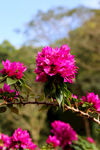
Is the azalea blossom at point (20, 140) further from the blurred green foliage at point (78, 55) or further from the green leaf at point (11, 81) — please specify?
the blurred green foliage at point (78, 55)

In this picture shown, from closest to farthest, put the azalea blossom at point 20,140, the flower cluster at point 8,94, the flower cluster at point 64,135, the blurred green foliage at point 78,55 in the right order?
the flower cluster at point 8,94
the azalea blossom at point 20,140
the flower cluster at point 64,135
the blurred green foliage at point 78,55

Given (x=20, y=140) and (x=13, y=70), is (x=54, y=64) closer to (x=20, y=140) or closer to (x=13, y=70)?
(x=13, y=70)

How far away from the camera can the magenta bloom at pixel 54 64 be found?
889mm

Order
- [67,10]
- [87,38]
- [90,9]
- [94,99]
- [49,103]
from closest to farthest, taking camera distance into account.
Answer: [49,103] → [94,99] → [87,38] → [90,9] → [67,10]

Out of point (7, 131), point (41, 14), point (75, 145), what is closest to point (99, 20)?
point (41, 14)

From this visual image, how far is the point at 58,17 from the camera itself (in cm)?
1595

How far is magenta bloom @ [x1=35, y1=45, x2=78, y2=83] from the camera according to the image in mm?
889

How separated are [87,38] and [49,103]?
12857 millimetres

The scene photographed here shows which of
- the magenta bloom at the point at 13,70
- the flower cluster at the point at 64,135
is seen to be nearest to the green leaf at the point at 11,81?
the magenta bloom at the point at 13,70

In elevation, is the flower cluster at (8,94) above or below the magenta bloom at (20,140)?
above

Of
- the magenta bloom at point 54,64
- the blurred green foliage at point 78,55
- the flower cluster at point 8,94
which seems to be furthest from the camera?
the blurred green foliage at point 78,55

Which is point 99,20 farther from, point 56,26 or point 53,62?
point 53,62

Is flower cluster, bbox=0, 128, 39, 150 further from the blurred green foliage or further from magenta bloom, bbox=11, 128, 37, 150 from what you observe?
the blurred green foliage

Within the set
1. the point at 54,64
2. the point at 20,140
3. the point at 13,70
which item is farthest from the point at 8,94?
the point at 20,140
